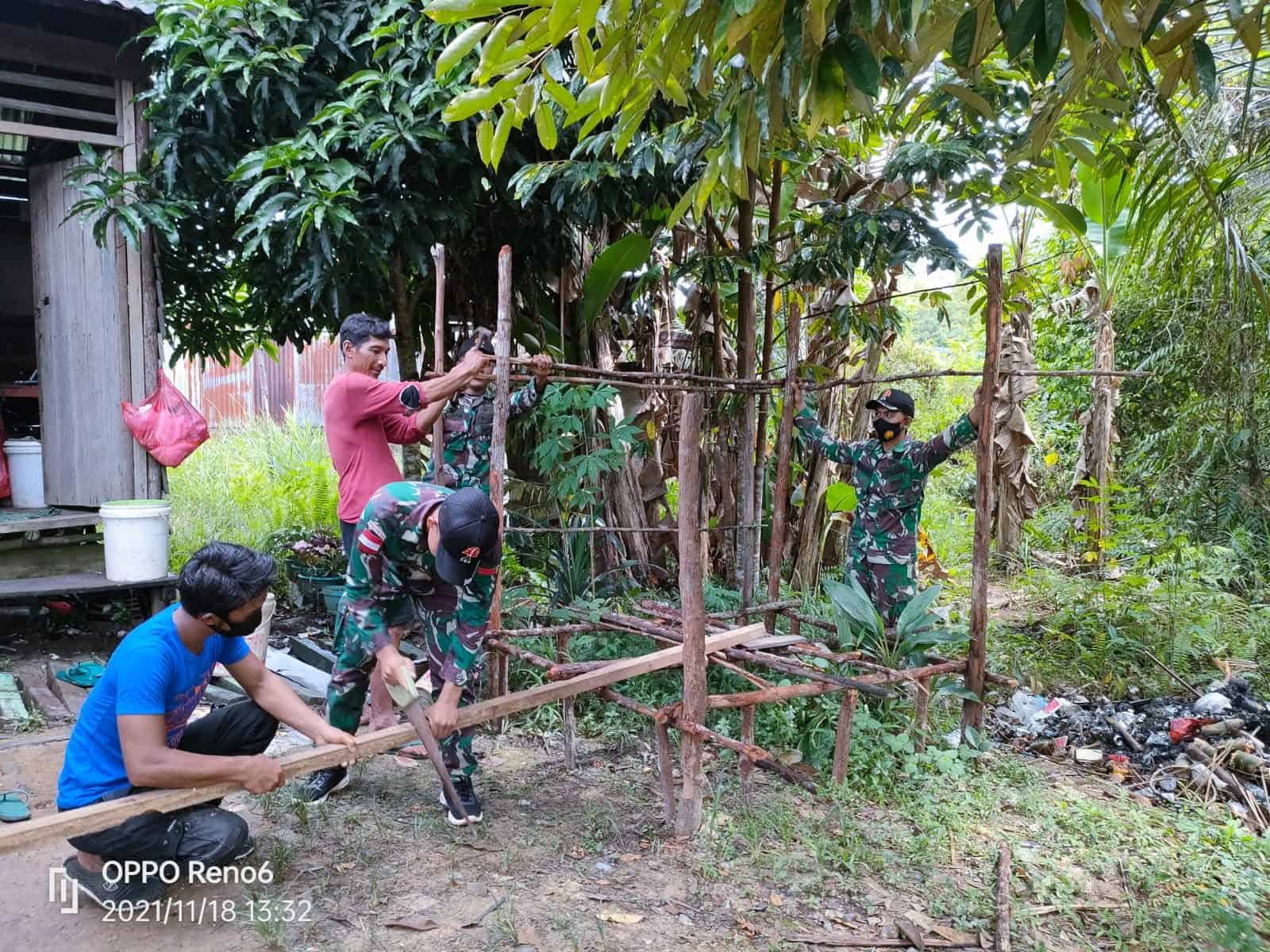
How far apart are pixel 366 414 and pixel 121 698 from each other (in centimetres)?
178

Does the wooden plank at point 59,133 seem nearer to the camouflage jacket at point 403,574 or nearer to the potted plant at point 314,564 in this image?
the potted plant at point 314,564

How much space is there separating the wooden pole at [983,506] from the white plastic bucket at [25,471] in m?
6.03

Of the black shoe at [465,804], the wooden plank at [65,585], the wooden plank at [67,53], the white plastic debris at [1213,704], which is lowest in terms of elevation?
the white plastic debris at [1213,704]

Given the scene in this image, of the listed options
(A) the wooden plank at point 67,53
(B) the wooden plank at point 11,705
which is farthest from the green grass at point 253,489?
(A) the wooden plank at point 67,53

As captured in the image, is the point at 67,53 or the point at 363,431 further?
the point at 67,53

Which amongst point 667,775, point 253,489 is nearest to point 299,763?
point 667,775

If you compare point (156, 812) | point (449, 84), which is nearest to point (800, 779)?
point (156, 812)

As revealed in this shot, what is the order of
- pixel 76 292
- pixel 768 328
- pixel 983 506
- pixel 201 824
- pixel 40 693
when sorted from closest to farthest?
pixel 201 824 → pixel 983 506 → pixel 40 693 → pixel 76 292 → pixel 768 328

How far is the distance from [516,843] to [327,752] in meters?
1.03

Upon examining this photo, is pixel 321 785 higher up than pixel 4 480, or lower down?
lower down

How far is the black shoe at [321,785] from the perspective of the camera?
Result: 11.7ft

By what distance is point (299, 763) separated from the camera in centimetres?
260

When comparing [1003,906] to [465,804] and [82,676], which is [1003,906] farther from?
[82,676]

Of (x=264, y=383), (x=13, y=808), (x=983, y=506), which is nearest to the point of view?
(x=13, y=808)
